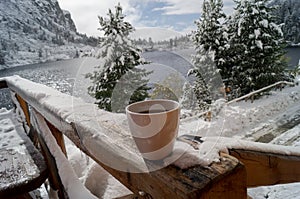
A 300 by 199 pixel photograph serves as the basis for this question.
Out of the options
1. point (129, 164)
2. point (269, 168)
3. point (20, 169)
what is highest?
point (129, 164)

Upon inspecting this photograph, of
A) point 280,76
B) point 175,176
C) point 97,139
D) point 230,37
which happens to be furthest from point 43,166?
point 280,76

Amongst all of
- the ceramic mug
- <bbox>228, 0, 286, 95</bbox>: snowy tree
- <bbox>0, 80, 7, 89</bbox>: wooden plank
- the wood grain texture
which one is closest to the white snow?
the wood grain texture

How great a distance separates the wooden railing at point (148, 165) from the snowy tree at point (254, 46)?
7702 millimetres

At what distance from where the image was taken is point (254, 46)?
25.2 ft

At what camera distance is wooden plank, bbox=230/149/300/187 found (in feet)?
2.29

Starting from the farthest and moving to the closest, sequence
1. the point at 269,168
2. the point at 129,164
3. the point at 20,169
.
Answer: the point at 20,169, the point at 269,168, the point at 129,164

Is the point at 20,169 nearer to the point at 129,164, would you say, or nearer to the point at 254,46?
the point at 129,164

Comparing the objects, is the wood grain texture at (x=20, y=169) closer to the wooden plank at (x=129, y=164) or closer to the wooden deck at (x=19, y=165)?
the wooden deck at (x=19, y=165)

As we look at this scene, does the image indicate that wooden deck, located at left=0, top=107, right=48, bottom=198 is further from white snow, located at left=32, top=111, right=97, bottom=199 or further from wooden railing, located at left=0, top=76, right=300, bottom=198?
wooden railing, located at left=0, top=76, right=300, bottom=198

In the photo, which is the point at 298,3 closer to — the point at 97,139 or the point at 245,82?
the point at 245,82

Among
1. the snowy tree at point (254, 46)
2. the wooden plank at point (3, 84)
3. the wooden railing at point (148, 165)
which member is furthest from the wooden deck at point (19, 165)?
the snowy tree at point (254, 46)

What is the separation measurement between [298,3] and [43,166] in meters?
18.0

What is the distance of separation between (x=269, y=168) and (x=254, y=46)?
7785mm

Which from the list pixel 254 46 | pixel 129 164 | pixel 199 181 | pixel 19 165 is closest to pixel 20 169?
pixel 19 165
